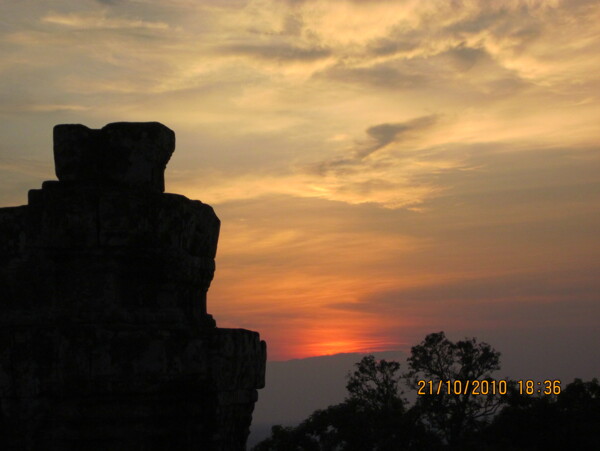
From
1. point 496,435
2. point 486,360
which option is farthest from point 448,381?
point 496,435

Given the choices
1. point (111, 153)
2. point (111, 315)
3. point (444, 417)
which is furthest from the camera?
point (444, 417)

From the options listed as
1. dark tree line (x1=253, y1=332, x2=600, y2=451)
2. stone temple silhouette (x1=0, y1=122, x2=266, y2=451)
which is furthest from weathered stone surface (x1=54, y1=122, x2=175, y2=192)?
dark tree line (x1=253, y1=332, x2=600, y2=451)

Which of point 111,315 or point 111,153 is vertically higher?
point 111,153

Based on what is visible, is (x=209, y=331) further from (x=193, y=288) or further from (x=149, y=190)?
(x=149, y=190)

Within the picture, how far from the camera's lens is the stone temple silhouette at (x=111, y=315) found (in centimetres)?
577

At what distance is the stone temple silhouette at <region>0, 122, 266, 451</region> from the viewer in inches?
227

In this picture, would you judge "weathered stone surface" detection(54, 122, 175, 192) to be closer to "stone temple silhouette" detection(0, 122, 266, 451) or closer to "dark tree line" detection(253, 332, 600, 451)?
"stone temple silhouette" detection(0, 122, 266, 451)

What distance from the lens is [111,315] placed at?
5938 mm

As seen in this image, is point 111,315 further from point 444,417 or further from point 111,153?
point 444,417

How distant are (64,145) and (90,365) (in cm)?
174

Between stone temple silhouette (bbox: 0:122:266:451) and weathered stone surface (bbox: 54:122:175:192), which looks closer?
stone temple silhouette (bbox: 0:122:266:451)

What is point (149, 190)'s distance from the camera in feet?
20.4
